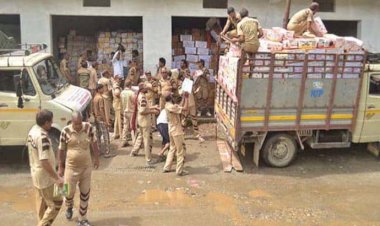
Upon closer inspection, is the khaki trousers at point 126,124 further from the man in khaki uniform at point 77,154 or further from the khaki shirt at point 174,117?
the man in khaki uniform at point 77,154

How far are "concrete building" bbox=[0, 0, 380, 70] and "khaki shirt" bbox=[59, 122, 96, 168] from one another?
7122 millimetres

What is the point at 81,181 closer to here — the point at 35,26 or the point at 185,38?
the point at 35,26

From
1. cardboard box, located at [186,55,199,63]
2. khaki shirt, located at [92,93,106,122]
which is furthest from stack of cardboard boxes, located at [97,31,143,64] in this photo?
khaki shirt, located at [92,93,106,122]

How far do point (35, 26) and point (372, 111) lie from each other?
9044 mm

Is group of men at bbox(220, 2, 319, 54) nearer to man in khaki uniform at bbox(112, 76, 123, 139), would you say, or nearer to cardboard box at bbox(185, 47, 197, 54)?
man in khaki uniform at bbox(112, 76, 123, 139)

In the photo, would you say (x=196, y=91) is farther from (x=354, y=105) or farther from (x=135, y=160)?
(x=354, y=105)

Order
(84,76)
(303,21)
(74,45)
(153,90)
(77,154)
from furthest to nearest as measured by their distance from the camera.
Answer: (74,45) → (84,76) → (153,90) → (303,21) → (77,154)

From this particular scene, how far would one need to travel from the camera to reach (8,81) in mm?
8438

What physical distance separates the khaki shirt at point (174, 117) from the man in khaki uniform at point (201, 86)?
11.0 feet

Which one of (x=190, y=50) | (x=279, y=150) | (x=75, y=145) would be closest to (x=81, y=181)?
(x=75, y=145)

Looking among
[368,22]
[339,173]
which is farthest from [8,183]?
[368,22]

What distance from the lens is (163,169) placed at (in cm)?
879

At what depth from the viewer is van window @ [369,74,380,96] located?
8.75m

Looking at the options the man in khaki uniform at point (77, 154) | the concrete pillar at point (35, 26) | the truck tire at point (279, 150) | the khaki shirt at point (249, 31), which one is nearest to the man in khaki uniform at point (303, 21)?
the khaki shirt at point (249, 31)
